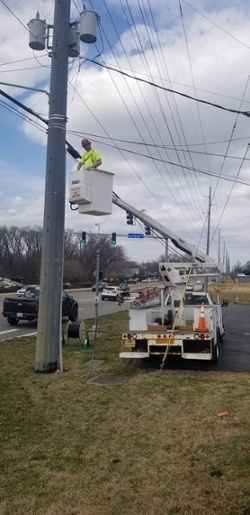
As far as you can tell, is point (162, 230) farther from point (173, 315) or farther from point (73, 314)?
point (73, 314)

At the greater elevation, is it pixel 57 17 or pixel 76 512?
pixel 57 17

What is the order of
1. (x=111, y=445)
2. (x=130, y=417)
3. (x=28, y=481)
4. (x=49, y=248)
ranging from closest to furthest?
1. (x=28, y=481)
2. (x=111, y=445)
3. (x=130, y=417)
4. (x=49, y=248)

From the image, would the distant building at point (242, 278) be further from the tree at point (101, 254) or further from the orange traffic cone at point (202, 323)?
the orange traffic cone at point (202, 323)

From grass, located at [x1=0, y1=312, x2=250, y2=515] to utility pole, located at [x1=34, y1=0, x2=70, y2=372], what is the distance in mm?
639

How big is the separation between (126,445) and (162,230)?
8.24 m

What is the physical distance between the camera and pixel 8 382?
26.1ft

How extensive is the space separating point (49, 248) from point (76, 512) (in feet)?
18.1

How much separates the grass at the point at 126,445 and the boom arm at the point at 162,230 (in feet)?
15.4

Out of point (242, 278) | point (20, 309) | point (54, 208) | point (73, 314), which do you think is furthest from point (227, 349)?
point (242, 278)

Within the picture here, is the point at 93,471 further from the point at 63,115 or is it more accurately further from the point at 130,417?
the point at 63,115

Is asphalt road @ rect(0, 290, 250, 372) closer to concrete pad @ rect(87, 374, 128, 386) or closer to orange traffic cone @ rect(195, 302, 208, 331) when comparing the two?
orange traffic cone @ rect(195, 302, 208, 331)

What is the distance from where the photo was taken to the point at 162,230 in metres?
12.7

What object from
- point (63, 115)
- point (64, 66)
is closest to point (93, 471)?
point (63, 115)

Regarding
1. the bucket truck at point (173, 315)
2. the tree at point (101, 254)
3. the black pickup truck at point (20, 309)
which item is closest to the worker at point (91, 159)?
the bucket truck at point (173, 315)
